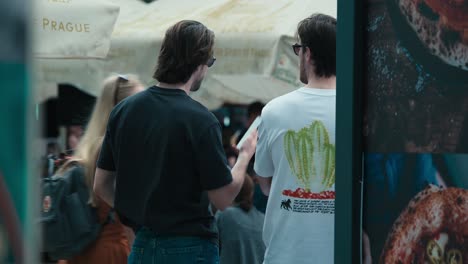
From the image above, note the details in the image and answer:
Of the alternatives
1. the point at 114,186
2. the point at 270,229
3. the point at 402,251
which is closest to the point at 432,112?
the point at 402,251

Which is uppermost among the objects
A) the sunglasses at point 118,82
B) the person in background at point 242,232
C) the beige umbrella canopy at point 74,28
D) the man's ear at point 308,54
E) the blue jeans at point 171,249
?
the beige umbrella canopy at point 74,28

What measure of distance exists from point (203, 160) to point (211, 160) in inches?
1.3

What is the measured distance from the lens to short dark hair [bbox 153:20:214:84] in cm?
362

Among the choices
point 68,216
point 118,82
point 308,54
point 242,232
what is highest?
point 308,54

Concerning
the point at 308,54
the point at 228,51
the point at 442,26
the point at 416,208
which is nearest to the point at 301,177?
the point at 308,54

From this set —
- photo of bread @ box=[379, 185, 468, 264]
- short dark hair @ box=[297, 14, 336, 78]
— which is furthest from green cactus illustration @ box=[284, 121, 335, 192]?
photo of bread @ box=[379, 185, 468, 264]

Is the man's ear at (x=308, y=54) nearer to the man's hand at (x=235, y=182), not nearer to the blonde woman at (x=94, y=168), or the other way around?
the man's hand at (x=235, y=182)

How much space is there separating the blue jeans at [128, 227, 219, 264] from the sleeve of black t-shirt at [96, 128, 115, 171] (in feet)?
1.19

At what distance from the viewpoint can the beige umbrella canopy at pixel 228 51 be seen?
25.7 ft

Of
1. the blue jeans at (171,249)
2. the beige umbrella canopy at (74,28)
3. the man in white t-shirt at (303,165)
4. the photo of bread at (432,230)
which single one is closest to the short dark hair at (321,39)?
the man in white t-shirt at (303,165)

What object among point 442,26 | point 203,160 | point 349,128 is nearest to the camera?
point 442,26

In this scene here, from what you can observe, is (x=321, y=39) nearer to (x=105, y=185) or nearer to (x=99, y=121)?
(x=105, y=185)

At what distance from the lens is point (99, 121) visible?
429 cm

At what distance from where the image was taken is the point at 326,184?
3168mm
